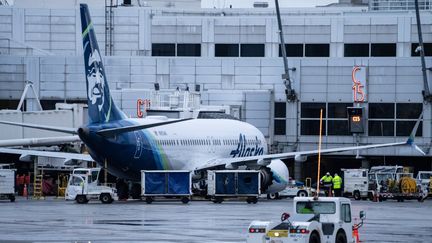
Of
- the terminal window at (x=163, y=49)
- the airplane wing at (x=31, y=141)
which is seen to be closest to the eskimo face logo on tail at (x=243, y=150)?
the airplane wing at (x=31, y=141)

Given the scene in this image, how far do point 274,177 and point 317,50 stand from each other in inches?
1289

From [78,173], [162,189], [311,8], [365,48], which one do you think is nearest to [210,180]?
[162,189]

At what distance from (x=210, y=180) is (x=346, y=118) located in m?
29.0

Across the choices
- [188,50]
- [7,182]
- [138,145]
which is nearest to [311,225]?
[138,145]

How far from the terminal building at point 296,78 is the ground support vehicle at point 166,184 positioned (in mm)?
23944

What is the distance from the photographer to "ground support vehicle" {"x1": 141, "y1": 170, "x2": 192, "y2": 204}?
6312 centimetres

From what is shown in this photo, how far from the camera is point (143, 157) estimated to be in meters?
64.2

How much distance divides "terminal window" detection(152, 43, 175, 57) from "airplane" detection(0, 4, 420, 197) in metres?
26.6

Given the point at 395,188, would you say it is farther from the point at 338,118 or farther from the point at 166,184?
the point at 338,118

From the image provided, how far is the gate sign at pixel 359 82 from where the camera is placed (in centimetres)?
9000

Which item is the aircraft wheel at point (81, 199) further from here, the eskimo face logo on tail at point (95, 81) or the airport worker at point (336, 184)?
the airport worker at point (336, 184)

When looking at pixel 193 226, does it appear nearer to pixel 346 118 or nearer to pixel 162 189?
pixel 162 189

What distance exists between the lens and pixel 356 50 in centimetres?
10031

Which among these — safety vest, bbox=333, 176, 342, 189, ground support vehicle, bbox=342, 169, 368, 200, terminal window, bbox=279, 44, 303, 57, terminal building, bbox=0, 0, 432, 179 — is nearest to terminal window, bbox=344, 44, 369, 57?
terminal building, bbox=0, 0, 432, 179
